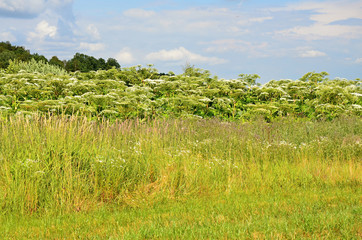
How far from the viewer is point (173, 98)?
10.5m

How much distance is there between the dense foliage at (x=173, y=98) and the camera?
32.8 ft

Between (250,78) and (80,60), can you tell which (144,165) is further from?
(80,60)

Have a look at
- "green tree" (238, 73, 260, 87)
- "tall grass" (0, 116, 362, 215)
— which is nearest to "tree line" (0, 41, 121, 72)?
"green tree" (238, 73, 260, 87)

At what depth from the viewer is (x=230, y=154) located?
7289mm

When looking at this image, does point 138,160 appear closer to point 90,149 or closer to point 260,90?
point 90,149

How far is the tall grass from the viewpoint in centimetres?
523

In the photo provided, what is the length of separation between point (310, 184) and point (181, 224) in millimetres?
3204

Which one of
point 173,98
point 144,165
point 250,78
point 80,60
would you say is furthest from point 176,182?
point 80,60

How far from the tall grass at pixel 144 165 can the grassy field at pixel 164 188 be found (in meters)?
0.02

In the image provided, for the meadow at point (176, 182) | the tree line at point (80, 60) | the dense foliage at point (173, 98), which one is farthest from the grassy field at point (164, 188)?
the tree line at point (80, 60)

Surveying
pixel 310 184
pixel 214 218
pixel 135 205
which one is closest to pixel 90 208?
pixel 135 205

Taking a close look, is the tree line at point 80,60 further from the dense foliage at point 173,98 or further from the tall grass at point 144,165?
the tall grass at point 144,165

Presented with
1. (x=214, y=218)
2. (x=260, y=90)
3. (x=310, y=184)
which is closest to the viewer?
(x=214, y=218)

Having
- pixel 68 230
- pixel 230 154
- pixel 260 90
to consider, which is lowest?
pixel 68 230
